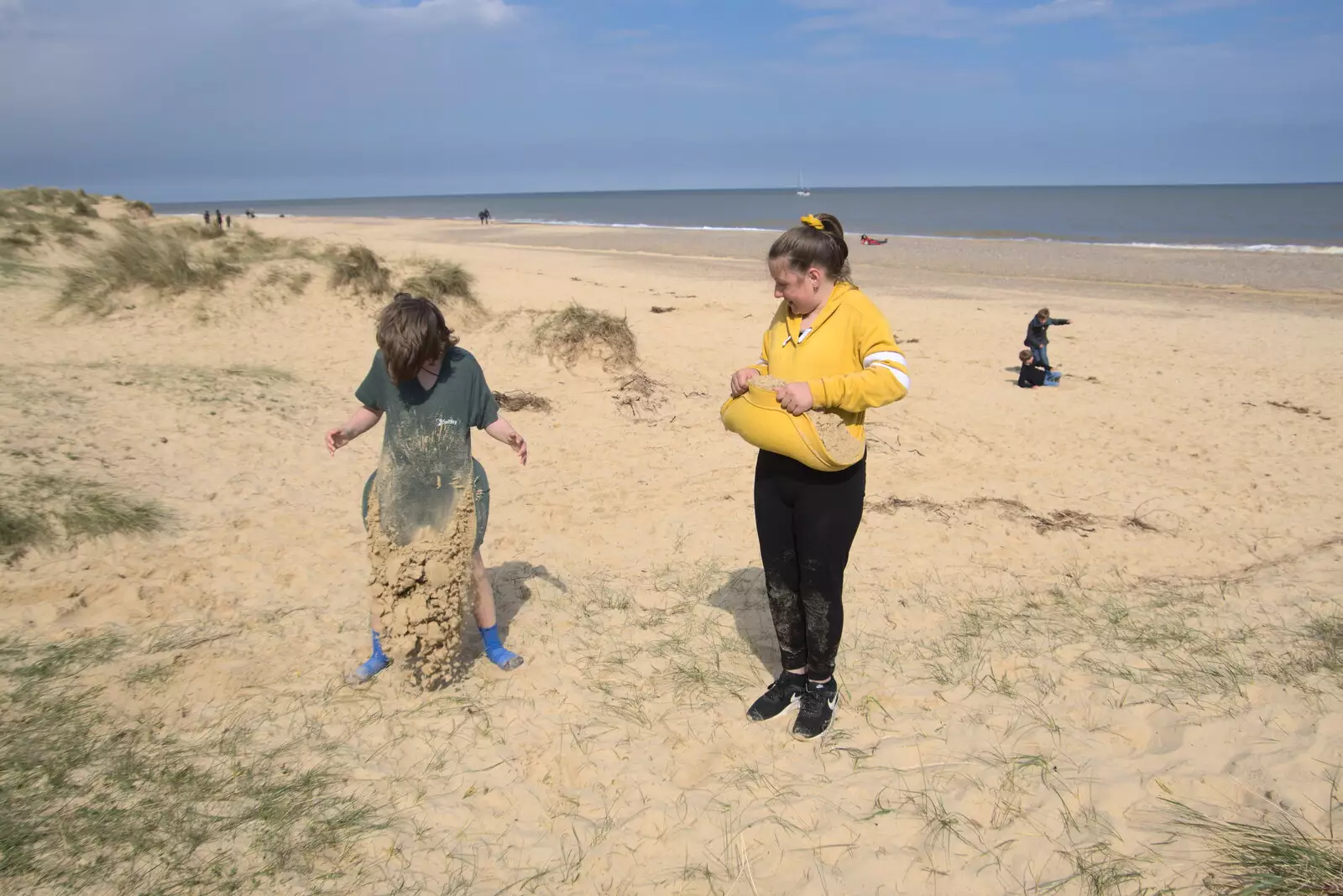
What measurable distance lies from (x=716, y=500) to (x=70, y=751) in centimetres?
449

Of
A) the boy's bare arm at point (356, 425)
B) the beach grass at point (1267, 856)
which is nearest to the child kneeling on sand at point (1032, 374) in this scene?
the beach grass at point (1267, 856)

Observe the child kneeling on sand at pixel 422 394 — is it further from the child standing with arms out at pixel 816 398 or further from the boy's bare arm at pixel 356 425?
the child standing with arms out at pixel 816 398

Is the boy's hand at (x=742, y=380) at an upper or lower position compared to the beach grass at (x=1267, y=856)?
upper

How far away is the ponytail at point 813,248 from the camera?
289 centimetres

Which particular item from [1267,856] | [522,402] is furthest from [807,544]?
[522,402]

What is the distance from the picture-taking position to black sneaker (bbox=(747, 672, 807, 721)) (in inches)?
136

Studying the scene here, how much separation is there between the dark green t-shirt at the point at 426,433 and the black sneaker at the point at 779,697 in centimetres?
157

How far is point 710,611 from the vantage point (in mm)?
4703

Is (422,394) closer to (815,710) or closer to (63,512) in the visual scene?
(815,710)

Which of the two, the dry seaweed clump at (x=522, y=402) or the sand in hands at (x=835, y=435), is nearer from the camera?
the sand in hands at (x=835, y=435)

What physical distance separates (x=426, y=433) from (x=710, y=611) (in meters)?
2.03

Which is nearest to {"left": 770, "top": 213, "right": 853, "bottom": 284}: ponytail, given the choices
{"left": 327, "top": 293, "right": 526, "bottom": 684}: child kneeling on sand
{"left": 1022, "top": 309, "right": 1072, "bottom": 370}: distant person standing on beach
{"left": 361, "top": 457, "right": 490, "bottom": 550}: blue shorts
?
{"left": 327, "top": 293, "right": 526, "bottom": 684}: child kneeling on sand

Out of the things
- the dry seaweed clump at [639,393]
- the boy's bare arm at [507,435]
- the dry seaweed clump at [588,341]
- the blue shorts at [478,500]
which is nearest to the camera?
the boy's bare arm at [507,435]

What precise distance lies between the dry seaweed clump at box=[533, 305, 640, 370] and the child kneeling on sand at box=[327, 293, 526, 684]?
618 centimetres
